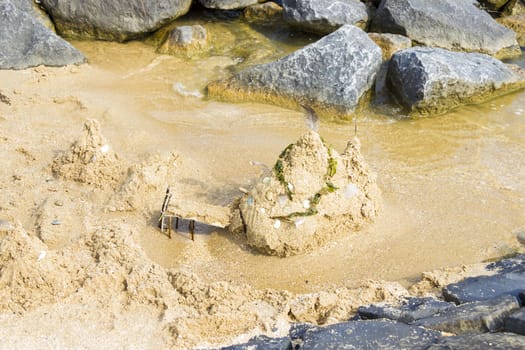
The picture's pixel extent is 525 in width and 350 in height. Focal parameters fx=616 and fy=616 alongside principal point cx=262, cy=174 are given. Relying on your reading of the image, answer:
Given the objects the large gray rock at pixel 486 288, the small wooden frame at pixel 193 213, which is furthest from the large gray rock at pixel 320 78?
the large gray rock at pixel 486 288

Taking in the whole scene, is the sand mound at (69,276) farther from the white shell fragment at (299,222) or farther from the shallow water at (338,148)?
the white shell fragment at (299,222)

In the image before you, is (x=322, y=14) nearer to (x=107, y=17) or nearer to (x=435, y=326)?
(x=107, y=17)

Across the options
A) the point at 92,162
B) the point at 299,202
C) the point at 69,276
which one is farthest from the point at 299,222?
the point at 92,162

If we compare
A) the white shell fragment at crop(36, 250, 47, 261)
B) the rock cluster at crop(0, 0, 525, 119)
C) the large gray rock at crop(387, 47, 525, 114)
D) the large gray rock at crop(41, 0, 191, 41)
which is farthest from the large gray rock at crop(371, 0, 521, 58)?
the white shell fragment at crop(36, 250, 47, 261)

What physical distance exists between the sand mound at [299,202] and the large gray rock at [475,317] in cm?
124

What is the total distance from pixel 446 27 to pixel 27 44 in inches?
220

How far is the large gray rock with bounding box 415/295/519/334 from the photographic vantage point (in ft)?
11.1

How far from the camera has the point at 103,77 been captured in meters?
7.62

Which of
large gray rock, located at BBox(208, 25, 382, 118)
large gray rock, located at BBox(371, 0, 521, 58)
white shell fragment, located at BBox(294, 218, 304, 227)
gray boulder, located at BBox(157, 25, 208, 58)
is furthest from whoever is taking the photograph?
large gray rock, located at BBox(371, 0, 521, 58)

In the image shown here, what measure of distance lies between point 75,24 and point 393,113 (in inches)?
181

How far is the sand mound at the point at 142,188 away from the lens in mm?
4988

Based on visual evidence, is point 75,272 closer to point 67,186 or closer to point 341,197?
point 67,186

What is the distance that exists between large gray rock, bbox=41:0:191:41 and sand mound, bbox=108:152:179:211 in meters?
3.94

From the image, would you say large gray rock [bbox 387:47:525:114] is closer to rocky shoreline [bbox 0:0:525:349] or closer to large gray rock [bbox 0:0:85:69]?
rocky shoreline [bbox 0:0:525:349]
